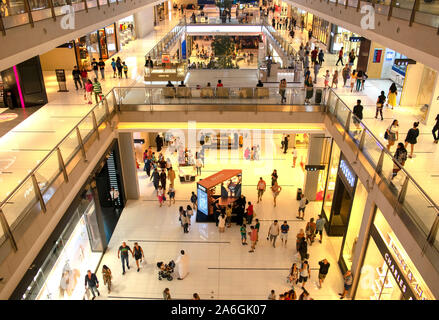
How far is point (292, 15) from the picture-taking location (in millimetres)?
43094

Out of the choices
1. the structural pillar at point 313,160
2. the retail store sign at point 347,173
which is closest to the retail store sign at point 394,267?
the retail store sign at point 347,173

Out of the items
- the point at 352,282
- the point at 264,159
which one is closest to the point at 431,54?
the point at 352,282

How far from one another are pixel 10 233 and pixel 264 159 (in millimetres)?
15444

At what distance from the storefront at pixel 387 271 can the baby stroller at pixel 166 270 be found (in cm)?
580

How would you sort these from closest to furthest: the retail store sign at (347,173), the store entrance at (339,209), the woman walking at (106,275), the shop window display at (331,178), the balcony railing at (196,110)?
the balcony railing at (196,110)
the woman walking at (106,275)
the retail store sign at (347,173)
the store entrance at (339,209)
the shop window display at (331,178)

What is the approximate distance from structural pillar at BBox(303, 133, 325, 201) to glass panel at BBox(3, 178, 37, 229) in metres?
11.0

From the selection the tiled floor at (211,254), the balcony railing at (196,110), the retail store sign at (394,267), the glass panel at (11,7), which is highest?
the glass panel at (11,7)

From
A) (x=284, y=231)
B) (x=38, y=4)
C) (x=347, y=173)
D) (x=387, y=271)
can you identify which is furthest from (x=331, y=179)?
(x=38, y=4)

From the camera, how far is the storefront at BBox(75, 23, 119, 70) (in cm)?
1880

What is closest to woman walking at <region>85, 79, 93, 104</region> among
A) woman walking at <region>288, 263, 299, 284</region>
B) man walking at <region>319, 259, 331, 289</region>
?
woman walking at <region>288, 263, 299, 284</region>

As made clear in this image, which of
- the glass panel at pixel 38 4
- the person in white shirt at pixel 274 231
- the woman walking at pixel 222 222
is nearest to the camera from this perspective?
the glass panel at pixel 38 4

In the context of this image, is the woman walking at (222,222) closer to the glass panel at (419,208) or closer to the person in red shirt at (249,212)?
the person in red shirt at (249,212)

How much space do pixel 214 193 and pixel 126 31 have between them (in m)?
19.0

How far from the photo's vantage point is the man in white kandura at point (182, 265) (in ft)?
37.0
